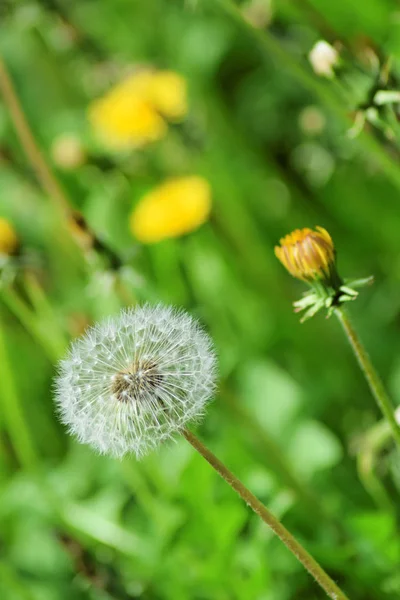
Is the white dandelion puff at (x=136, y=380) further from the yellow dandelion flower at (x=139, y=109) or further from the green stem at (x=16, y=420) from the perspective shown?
the yellow dandelion flower at (x=139, y=109)

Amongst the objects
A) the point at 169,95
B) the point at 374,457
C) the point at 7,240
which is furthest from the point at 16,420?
the point at 169,95

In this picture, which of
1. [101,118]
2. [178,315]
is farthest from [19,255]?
[101,118]

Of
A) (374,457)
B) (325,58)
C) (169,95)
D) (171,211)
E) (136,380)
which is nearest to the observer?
(136,380)

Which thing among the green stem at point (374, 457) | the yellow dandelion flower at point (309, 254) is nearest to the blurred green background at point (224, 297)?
the green stem at point (374, 457)

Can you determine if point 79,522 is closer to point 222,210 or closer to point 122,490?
point 122,490

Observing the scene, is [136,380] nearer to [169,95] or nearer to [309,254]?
[309,254]

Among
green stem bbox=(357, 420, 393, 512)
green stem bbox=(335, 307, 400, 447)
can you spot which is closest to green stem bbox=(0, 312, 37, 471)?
green stem bbox=(357, 420, 393, 512)
